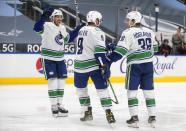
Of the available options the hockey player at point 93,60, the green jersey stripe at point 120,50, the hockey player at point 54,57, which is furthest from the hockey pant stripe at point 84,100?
the green jersey stripe at point 120,50

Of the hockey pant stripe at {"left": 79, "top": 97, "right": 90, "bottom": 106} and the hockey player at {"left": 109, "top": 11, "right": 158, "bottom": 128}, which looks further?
the hockey pant stripe at {"left": 79, "top": 97, "right": 90, "bottom": 106}

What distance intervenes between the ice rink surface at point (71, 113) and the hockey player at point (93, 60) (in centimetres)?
36

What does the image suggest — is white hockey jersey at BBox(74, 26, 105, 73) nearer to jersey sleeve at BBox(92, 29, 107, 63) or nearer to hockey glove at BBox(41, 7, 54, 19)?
jersey sleeve at BBox(92, 29, 107, 63)

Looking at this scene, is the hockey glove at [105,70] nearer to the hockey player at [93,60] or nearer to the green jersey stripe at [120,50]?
the hockey player at [93,60]

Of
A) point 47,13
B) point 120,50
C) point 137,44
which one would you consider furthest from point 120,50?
point 47,13

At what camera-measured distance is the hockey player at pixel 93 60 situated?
4598 mm

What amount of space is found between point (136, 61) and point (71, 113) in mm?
1499

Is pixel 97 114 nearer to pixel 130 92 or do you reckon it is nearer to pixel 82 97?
pixel 82 97

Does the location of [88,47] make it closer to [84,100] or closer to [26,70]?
[84,100]

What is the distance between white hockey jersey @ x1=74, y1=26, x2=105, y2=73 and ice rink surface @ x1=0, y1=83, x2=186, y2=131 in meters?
0.68

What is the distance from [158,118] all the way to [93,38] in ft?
4.68

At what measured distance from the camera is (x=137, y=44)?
457 cm

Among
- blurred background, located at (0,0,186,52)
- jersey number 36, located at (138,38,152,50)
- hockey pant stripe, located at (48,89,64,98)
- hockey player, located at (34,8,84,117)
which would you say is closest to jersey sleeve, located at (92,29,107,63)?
jersey number 36, located at (138,38,152,50)

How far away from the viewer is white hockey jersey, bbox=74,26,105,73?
4.62 metres
